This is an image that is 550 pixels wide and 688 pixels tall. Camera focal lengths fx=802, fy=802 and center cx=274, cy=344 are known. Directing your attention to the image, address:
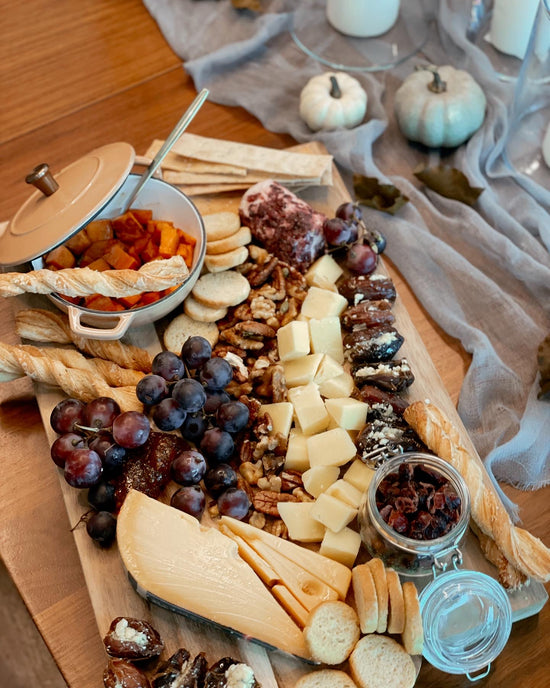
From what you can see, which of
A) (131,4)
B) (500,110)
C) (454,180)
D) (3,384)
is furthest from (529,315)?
(131,4)

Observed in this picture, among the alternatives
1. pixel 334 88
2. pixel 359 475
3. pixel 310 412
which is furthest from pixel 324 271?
pixel 334 88

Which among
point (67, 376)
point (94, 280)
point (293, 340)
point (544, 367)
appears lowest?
point (544, 367)

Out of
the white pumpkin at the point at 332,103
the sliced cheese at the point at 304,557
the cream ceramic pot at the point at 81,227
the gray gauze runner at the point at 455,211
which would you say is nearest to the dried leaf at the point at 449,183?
the gray gauze runner at the point at 455,211

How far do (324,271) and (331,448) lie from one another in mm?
359

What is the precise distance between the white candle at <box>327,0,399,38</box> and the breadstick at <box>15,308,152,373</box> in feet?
3.32

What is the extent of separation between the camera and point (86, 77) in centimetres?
188

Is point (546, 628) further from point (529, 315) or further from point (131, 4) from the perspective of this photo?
point (131, 4)

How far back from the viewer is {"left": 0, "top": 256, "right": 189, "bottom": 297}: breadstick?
1.24m

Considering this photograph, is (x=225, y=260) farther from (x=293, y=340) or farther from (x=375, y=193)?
(x=375, y=193)

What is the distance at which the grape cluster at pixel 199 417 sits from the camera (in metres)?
1.17

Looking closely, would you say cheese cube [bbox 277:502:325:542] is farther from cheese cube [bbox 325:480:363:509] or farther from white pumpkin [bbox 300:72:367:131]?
white pumpkin [bbox 300:72:367:131]

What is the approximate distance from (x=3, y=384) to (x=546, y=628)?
942 millimetres

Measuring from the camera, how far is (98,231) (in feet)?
4.59

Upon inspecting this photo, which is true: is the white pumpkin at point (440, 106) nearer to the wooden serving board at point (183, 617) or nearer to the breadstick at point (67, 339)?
the wooden serving board at point (183, 617)
